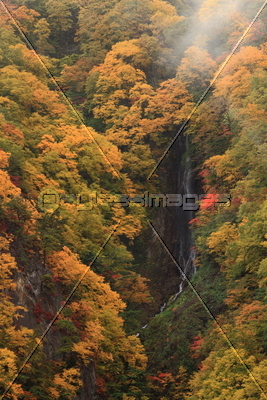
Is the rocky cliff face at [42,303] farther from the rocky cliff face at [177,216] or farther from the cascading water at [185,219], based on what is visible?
the cascading water at [185,219]

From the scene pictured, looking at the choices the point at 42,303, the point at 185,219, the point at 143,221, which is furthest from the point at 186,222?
the point at 42,303

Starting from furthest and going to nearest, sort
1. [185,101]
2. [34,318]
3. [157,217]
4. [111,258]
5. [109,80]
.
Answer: [109,80]
[111,258]
[34,318]
[185,101]
[157,217]

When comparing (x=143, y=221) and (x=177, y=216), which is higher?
(x=143, y=221)

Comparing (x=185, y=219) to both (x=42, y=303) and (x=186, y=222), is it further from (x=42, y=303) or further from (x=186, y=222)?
(x=42, y=303)

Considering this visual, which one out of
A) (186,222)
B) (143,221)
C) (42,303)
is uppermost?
(143,221)

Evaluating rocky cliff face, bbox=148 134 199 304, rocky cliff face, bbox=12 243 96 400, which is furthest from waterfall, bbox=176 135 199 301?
rocky cliff face, bbox=12 243 96 400

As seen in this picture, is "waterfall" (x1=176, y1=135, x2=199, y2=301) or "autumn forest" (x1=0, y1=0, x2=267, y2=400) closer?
"waterfall" (x1=176, y1=135, x2=199, y2=301)

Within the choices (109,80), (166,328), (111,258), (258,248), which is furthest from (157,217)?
(109,80)

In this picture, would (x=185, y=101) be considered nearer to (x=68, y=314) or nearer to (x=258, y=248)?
(x=258, y=248)

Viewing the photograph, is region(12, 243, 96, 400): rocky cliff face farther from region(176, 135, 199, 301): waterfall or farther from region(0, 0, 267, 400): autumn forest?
region(176, 135, 199, 301): waterfall
